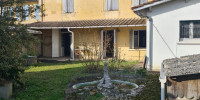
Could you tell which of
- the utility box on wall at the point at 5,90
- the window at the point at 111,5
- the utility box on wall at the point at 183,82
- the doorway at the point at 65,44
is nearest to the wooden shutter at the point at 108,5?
the window at the point at 111,5

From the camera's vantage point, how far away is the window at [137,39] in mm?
14828

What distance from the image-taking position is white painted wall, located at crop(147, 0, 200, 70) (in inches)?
358

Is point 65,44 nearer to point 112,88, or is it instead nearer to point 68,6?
point 68,6

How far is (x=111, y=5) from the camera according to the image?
15703mm

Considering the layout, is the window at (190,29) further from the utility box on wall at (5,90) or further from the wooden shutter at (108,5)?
the utility box on wall at (5,90)

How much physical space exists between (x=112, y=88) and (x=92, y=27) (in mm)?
8087

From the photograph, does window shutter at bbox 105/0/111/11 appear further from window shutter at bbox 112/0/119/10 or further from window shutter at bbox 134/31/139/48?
window shutter at bbox 134/31/139/48

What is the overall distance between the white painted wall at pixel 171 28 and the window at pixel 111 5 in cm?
630

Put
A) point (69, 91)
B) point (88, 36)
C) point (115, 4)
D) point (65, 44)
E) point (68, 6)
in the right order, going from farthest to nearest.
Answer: point (65, 44) → point (68, 6) → point (88, 36) → point (115, 4) → point (69, 91)

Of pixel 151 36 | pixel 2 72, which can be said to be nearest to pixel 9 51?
pixel 2 72

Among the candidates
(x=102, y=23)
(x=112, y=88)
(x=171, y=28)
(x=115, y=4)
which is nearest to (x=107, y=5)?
(x=115, y=4)

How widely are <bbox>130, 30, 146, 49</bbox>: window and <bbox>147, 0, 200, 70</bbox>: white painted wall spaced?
5145 mm

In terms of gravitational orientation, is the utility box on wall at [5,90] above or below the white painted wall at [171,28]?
below

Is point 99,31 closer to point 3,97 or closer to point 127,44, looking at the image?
point 127,44
